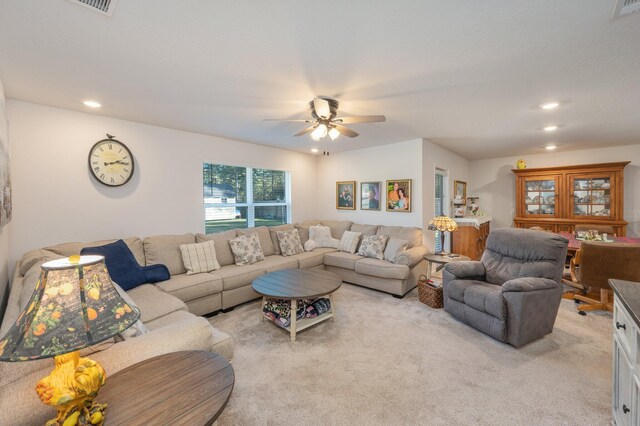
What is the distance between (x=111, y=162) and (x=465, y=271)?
455cm

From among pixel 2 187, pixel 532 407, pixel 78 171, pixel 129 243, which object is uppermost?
pixel 78 171

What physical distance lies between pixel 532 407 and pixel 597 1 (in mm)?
2463

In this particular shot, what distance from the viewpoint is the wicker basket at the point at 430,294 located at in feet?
10.9

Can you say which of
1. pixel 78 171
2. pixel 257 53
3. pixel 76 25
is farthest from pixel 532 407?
pixel 78 171

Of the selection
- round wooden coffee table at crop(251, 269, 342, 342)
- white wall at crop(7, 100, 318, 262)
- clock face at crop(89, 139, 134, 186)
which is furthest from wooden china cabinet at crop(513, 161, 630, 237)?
clock face at crop(89, 139, 134, 186)

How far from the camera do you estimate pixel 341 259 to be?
14.2ft

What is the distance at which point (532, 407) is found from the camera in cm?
177

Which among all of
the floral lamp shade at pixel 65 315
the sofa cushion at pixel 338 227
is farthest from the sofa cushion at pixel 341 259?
the floral lamp shade at pixel 65 315

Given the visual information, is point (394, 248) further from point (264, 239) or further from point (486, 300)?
point (264, 239)

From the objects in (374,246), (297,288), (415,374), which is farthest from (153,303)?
(374,246)

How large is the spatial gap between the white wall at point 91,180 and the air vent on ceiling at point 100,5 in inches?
89.0

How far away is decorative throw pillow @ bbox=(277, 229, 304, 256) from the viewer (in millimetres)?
4430

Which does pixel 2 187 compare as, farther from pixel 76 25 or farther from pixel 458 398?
pixel 458 398

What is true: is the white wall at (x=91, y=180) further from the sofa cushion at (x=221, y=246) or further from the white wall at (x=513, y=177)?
the white wall at (x=513, y=177)
